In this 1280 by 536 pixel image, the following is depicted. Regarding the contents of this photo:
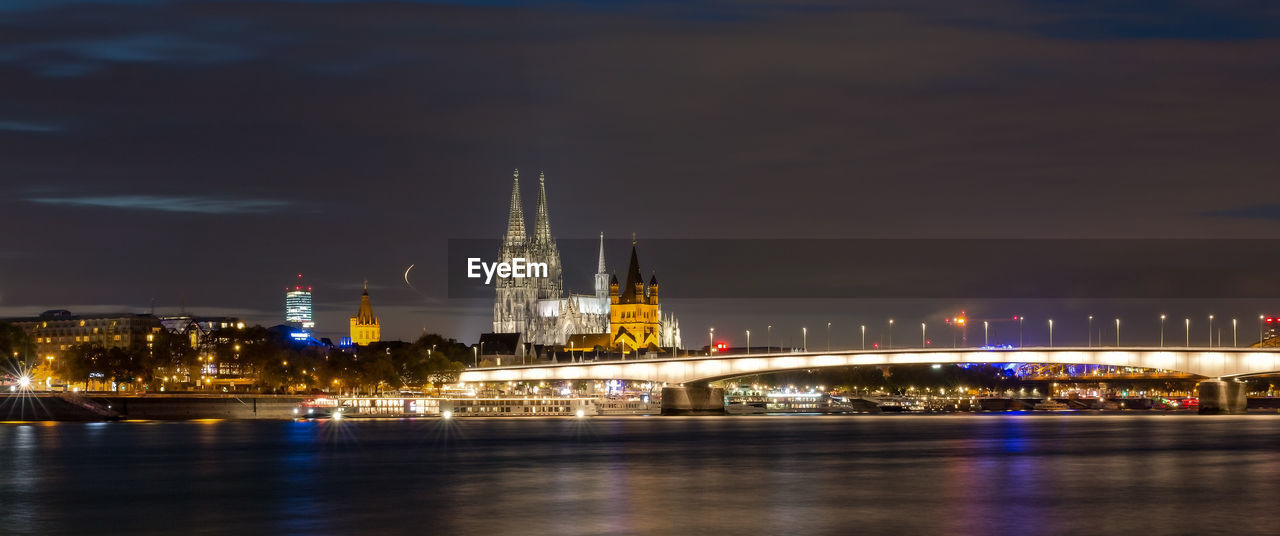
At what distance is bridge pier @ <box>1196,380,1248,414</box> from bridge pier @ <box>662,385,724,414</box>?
53.8 m

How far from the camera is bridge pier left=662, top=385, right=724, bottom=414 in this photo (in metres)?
176

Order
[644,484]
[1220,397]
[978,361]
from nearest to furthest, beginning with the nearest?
[644,484], [978,361], [1220,397]

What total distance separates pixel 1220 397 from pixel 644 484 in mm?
117895

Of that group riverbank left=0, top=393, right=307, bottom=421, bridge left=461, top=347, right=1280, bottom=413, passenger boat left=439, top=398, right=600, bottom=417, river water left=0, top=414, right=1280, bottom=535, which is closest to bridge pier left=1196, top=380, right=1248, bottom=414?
bridge left=461, top=347, right=1280, bottom=413

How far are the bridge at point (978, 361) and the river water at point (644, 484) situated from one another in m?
43.8

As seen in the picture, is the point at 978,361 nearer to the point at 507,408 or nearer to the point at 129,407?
the point at 507,408

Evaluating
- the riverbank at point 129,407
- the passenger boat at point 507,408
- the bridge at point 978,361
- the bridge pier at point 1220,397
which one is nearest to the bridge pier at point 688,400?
the bridge at point 978,361

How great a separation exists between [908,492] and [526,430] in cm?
7815

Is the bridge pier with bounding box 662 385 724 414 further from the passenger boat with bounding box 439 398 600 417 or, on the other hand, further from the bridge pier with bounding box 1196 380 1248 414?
the bridge pier with bounding box 1196 380 1248 414

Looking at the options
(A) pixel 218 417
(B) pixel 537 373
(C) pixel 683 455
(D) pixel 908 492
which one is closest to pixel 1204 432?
(C) pixel 683 455

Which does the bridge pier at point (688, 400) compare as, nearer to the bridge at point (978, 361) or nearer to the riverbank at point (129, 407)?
the bridge at point (978, 361)

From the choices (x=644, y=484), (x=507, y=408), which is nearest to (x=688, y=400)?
(x=507, y=408)

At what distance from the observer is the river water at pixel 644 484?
48812 mm

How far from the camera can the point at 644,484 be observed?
65.2m
